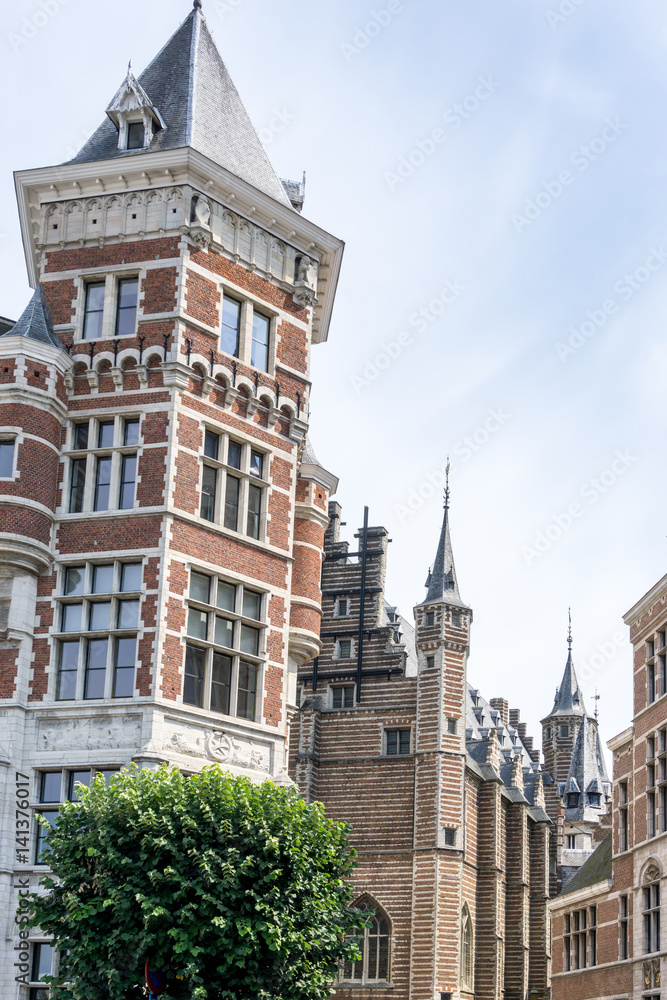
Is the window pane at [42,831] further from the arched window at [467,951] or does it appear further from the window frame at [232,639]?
the arched window at [467,951]

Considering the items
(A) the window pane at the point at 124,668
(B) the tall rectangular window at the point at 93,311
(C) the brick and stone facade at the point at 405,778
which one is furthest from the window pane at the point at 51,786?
(C) the brick and stone facade at the point at 405,778

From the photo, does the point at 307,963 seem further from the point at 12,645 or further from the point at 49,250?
the point at 49,250

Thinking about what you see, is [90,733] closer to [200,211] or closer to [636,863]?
[200,211]

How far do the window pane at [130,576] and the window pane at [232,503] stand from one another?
8.66 ft

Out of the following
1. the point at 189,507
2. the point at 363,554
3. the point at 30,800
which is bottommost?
the point at 30,800

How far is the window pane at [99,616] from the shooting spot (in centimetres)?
2930

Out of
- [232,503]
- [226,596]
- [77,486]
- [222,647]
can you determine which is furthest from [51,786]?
[232,503]

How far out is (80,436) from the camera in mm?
31078

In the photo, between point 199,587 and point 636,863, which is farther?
point 636,863

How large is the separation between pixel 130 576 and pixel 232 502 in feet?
10.9

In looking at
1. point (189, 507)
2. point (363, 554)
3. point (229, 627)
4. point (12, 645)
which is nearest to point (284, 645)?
point (229, 627)

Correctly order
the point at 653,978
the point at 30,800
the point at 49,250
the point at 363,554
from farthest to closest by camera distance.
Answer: the point at 363,554
the point at 653,978
the point at 49,250
the point at 30,800

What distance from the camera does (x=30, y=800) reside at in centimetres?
2808

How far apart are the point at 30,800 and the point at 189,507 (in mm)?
7207
